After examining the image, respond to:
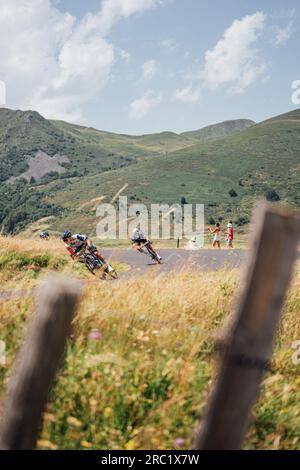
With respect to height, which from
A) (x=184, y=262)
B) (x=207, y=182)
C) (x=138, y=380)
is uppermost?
(x=207, y=182)

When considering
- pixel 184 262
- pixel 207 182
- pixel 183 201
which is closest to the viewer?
pixel 184 262

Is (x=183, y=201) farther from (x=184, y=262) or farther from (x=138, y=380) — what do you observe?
(x=138, y=380)

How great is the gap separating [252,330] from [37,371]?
1.01 m

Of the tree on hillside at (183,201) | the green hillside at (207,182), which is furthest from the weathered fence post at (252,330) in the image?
the tree on hillside at (183,201)

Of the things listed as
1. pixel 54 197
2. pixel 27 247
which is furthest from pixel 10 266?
pixel 54 197

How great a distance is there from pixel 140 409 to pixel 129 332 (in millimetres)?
1107

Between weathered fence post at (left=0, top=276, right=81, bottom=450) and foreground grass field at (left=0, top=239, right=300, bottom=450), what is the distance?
922mm

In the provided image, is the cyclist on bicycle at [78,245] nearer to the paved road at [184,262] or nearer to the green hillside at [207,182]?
the paved road at [184,262]

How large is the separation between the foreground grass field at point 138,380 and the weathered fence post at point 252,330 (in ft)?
3.11

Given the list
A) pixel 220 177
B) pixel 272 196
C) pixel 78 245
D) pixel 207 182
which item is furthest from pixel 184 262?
pixel 220 177

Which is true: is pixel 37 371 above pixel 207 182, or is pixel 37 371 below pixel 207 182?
below

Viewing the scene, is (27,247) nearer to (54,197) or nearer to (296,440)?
(296,440)

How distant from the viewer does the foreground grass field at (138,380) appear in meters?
3.42

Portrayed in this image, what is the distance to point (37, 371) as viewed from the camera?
2.27m
